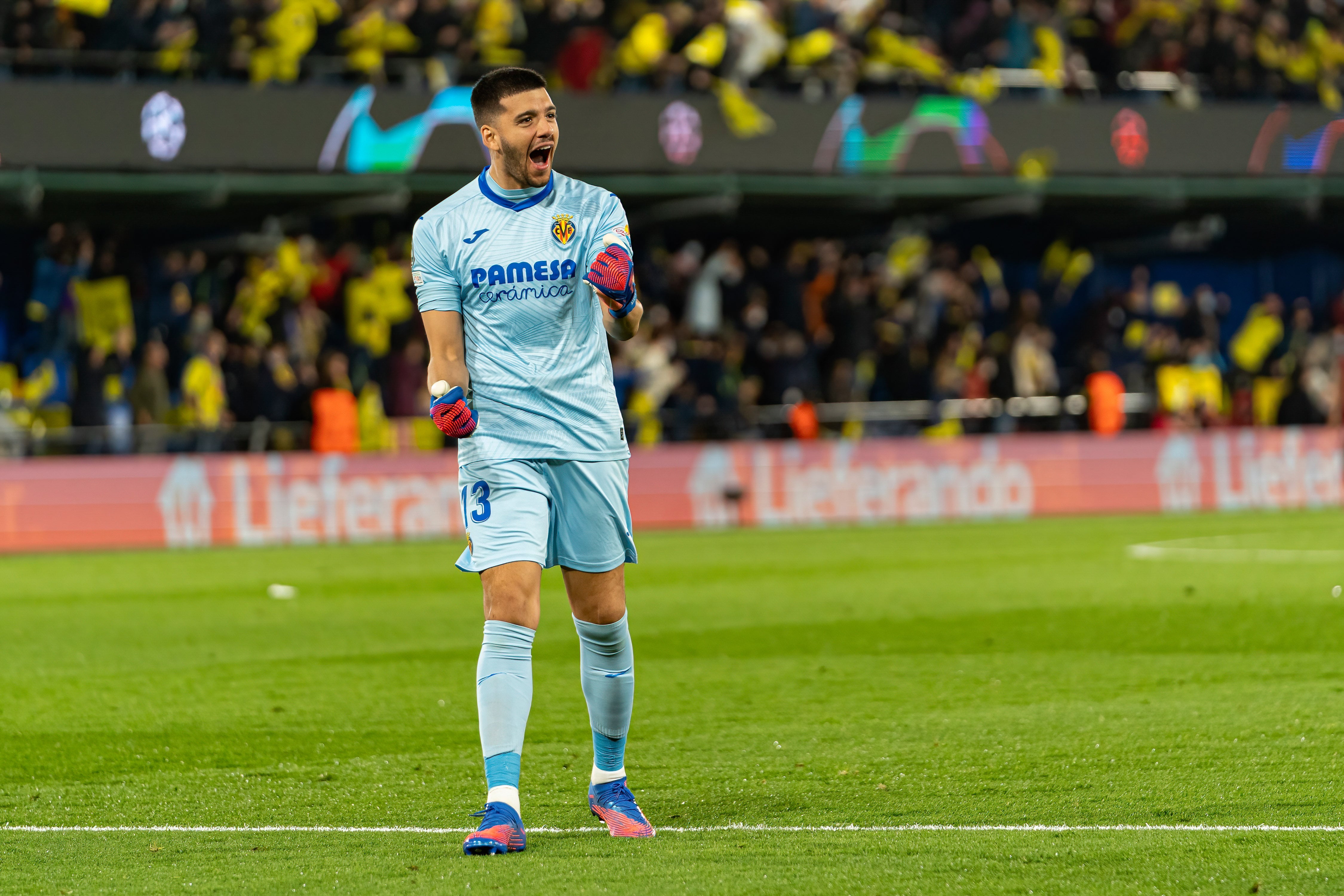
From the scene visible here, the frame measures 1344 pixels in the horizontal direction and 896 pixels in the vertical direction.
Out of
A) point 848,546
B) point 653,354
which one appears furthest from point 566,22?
point 848,546

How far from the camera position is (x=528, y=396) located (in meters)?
5.43

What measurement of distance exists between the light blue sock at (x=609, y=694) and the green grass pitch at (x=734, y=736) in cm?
23

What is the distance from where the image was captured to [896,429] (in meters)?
24.4

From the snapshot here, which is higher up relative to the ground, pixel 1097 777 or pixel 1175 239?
pixel 1175 239

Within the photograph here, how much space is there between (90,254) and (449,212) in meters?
18.2

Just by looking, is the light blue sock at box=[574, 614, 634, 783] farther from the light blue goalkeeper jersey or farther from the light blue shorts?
the light blue goalkeeper jersey

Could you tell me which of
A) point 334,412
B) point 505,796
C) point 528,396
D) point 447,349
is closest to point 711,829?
point 505,796

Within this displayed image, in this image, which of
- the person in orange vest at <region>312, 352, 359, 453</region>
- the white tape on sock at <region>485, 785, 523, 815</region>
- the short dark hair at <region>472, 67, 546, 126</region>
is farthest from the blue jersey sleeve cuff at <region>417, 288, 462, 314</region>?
the person in orange vest at <region>312, 352, 359, 453</region>

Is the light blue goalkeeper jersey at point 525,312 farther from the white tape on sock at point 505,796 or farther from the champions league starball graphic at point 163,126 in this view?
the champions league starball graphic at point 163,126

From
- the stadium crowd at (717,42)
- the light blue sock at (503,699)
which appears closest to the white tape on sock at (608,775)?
the light blue sock at (503,699)

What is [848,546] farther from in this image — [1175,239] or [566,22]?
[1175,239]

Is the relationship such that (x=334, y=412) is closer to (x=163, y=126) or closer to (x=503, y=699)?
(x=163, y=126)

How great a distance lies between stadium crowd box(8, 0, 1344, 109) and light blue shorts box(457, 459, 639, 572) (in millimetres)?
17160

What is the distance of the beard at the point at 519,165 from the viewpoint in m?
5.40
